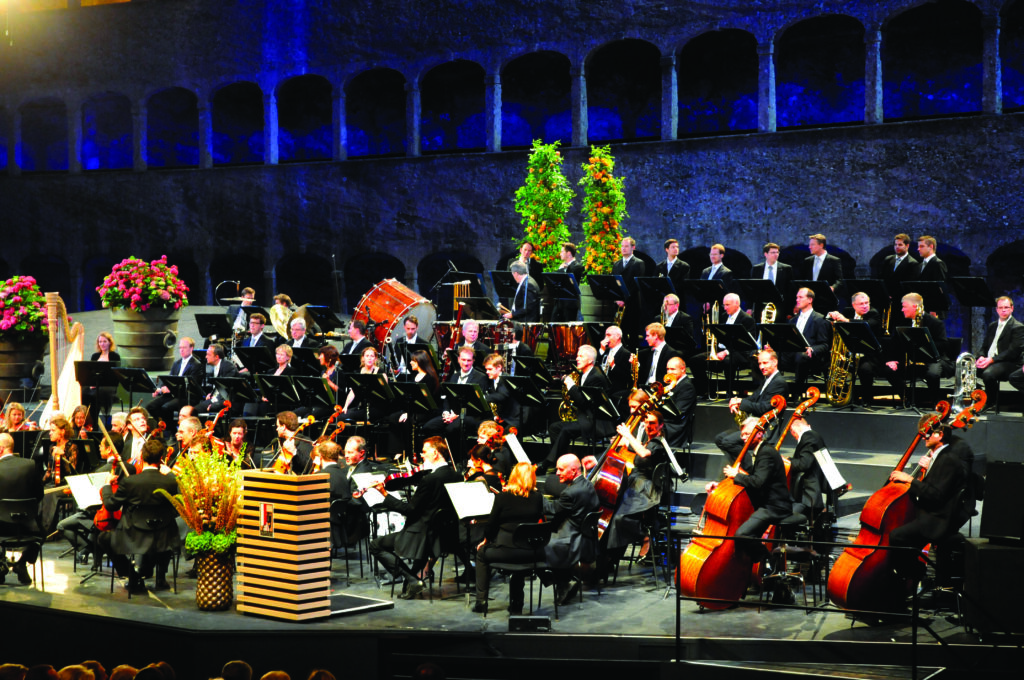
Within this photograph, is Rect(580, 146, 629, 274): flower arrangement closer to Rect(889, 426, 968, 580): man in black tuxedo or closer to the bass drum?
the bass drum

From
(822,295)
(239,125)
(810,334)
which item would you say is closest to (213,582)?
(810,334)

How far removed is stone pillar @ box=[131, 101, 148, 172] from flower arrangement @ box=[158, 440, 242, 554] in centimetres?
1493

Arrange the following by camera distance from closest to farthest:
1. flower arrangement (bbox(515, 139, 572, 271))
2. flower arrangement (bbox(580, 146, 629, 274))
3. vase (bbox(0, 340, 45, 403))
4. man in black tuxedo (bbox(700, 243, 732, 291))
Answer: man in black tuxedo (bbox(700, 243, 732, 291)) < vase (bbox(0, 340, 45, 403)) < flower arrangement (bbox(580, 146, 629, 274)) < flower arrangement (bbox(515, 139, 572, 271))

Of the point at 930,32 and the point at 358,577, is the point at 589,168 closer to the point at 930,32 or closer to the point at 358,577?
the point at 930,32

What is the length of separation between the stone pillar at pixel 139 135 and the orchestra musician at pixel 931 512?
17694 millimetres

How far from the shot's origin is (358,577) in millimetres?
9070

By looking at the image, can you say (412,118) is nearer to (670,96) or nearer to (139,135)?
(670,96)

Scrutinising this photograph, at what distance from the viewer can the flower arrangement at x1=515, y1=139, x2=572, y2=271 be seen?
51.4 ft

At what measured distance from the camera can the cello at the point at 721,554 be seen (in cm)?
762

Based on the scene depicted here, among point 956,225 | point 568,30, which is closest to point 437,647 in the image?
point 956,225

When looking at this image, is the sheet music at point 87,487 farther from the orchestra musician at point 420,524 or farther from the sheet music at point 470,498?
the sheet music at point 470,498

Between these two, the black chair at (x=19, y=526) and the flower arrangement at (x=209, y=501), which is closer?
the flower arrangement at (x=209, y=501)

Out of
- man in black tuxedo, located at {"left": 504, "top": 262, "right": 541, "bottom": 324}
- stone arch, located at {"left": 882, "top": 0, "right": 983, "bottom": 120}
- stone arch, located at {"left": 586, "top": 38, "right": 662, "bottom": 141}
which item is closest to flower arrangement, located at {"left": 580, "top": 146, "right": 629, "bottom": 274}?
man in black tuxedo, located at {"left": 504, "top": 262, "right": 541, "bottom": 324}

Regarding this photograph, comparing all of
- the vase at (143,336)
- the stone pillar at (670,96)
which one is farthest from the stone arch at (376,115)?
the vase at (143,336)
